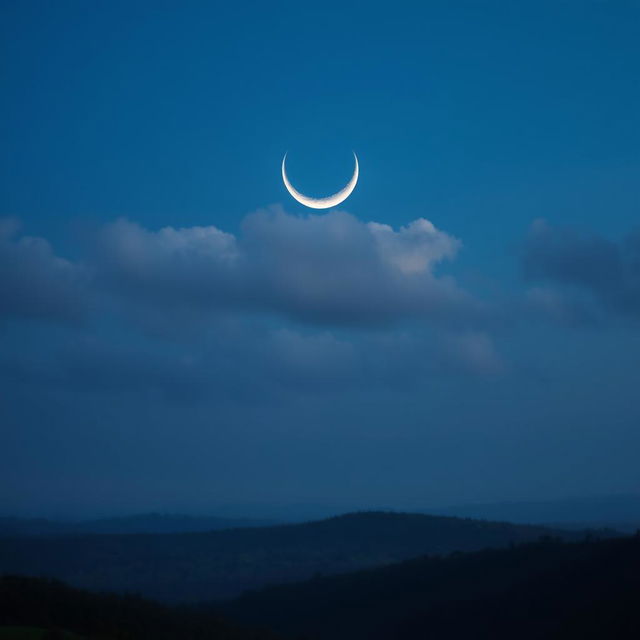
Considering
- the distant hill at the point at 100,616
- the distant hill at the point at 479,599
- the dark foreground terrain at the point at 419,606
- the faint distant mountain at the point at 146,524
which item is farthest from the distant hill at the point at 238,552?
the faint distant mountain at the point at 146,524

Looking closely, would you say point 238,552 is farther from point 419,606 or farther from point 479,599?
point 479,599

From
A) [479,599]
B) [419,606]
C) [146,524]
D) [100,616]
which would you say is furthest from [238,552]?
[146,524]

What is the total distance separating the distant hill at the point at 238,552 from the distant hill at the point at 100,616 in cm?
4139

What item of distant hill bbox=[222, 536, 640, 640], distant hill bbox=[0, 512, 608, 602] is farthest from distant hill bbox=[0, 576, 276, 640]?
distant hill bbox=[0, 512, 608, 602]

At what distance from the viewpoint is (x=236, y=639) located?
34.5 meters

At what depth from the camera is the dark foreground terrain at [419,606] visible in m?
31.1

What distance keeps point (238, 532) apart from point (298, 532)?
8423 millimetres

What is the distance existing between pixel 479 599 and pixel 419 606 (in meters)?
5.09

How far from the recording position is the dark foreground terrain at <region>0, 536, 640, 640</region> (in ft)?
102

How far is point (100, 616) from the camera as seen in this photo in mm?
31531

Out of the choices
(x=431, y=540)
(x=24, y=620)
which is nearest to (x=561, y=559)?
(x=24, y=620)

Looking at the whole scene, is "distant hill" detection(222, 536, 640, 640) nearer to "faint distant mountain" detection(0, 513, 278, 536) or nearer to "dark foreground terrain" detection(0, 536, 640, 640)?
"dark foreground terrain" detection(0, 536, 640, 640)

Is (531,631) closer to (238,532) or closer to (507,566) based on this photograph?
(507,566)

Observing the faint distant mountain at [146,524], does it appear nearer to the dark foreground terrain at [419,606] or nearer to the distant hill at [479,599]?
the distant hill at [479,599]
